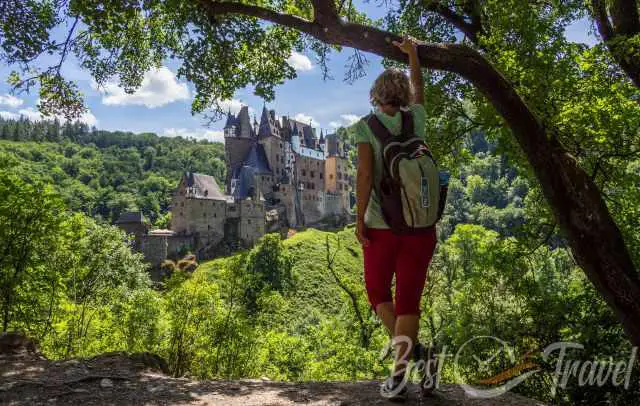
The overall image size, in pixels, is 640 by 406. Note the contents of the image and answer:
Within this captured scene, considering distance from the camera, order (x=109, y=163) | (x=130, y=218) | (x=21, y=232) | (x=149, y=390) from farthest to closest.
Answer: (x=109, y=163)
(x=130, y=218)
(x=21, y=232)
(x=149, y=390)

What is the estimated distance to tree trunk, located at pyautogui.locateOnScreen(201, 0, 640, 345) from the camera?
13.9 ft

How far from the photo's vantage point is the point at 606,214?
439 cm

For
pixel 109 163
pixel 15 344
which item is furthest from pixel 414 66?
pixel 109 163

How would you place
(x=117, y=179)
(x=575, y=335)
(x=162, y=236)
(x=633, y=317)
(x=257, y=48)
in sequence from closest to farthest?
1. (x=633, y=317)
2. (x=575, y=335)
3. (x=257, y=48)
4. (x=162, y=236)
5. (x=117, y=179)

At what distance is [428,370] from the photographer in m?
3.65

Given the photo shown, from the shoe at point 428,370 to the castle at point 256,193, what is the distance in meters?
46.8

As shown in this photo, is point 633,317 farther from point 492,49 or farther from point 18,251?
point 18,251

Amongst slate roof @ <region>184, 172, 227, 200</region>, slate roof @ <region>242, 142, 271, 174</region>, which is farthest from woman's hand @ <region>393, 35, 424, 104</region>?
slate roof @ <region>242, 142, 271, 174</region>

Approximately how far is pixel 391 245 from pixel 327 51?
698cm

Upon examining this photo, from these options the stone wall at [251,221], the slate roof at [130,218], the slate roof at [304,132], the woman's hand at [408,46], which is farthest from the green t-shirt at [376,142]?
the slate roof at [304,132]

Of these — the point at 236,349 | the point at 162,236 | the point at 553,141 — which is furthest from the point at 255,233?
the point at 553,141

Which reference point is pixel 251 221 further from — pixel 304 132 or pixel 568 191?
pixel 568 191

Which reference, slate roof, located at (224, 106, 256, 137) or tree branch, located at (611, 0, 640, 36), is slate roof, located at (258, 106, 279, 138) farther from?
tree branch, located at (611, 0, 640, 36)

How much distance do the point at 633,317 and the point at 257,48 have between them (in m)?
7.30
